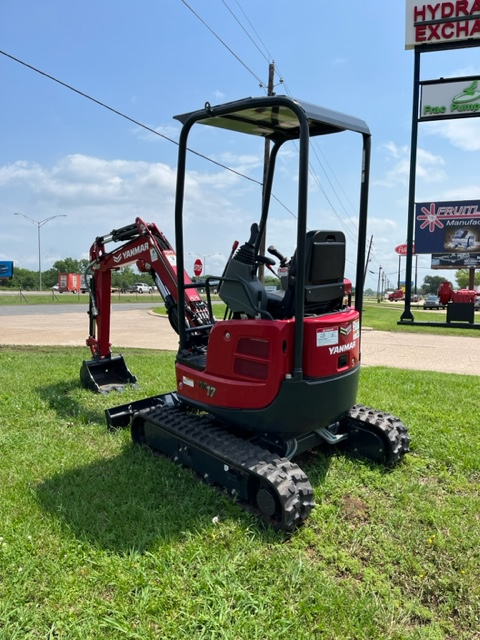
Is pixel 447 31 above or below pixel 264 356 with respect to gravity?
above

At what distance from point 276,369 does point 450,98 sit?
388 cm

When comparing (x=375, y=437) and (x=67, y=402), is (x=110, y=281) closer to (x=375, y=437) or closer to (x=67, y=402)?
(x=67, y=402)

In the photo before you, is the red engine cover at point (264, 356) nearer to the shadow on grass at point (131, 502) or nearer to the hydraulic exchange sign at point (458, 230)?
the shadow on grass at point (131, 502)

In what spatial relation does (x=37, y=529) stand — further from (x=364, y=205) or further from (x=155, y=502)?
(x=364, y=205)

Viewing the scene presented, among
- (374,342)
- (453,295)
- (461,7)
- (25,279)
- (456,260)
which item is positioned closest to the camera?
(461,7)

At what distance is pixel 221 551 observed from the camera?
2973mm

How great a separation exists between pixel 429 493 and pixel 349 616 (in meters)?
1.68

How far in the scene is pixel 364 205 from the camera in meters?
4.24

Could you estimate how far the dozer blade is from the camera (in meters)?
7.00

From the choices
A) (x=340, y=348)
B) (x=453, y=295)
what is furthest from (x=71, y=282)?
(x=340, y=348)

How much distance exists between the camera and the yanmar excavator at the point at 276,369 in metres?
3.38

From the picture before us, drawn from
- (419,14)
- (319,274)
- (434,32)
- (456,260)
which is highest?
(419,14)

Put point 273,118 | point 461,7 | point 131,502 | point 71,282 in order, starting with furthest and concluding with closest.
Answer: point 71,282 → point 461,7 → point 273,118 → point 131,502

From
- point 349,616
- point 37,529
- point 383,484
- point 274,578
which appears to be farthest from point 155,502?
point 383,484
